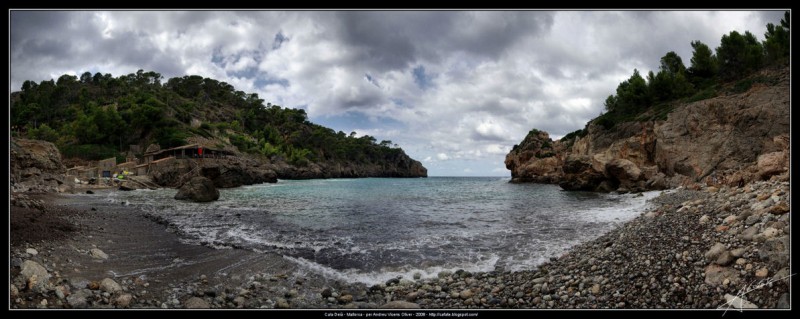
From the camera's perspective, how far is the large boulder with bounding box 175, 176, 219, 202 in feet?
87.0

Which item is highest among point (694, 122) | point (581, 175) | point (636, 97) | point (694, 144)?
point (636, 97)

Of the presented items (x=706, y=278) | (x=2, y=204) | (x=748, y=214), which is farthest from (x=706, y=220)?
(x=2, y=204)

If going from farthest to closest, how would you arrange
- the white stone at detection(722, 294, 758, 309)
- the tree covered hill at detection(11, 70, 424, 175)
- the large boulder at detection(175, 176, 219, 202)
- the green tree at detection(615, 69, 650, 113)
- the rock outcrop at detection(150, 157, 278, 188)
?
the tree covered hill at detection(11, 70, 424, 175) < the green tree at detection(615, 69, 650, 113) < the rock outcrop at detection(150, 157, 278, 188) < the large boulder at detection(175, 176, 219, 202) < the white stone at detection(722, 294, 758, 309)

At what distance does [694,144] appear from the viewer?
36.6 meters

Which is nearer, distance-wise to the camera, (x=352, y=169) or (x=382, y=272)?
(x=382, y=272)

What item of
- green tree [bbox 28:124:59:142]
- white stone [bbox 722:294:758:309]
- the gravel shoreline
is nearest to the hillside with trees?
the gravel shoreline

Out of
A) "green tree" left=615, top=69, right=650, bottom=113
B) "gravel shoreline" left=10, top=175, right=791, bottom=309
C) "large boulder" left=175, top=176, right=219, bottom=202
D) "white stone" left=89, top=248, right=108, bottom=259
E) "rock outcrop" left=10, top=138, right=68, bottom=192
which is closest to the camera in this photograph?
"gravel shoreline" left=10, top=175, right=791, bottom=309

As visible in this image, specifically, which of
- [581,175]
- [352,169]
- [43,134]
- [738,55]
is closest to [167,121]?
[43,134]

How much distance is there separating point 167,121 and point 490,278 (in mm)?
92895

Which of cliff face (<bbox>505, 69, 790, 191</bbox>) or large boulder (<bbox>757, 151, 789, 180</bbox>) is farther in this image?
cliff face (<bbox>505, 69, 790, 191</bbox>)

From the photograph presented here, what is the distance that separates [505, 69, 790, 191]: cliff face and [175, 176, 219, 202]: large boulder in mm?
36265

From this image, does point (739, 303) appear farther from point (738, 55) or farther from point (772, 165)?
point (738, 55)

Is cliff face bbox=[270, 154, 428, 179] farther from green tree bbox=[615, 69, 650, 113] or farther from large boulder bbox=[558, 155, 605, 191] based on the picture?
green tree bbox=[615, 69, 650, 113]

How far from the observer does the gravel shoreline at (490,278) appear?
16.0ft
